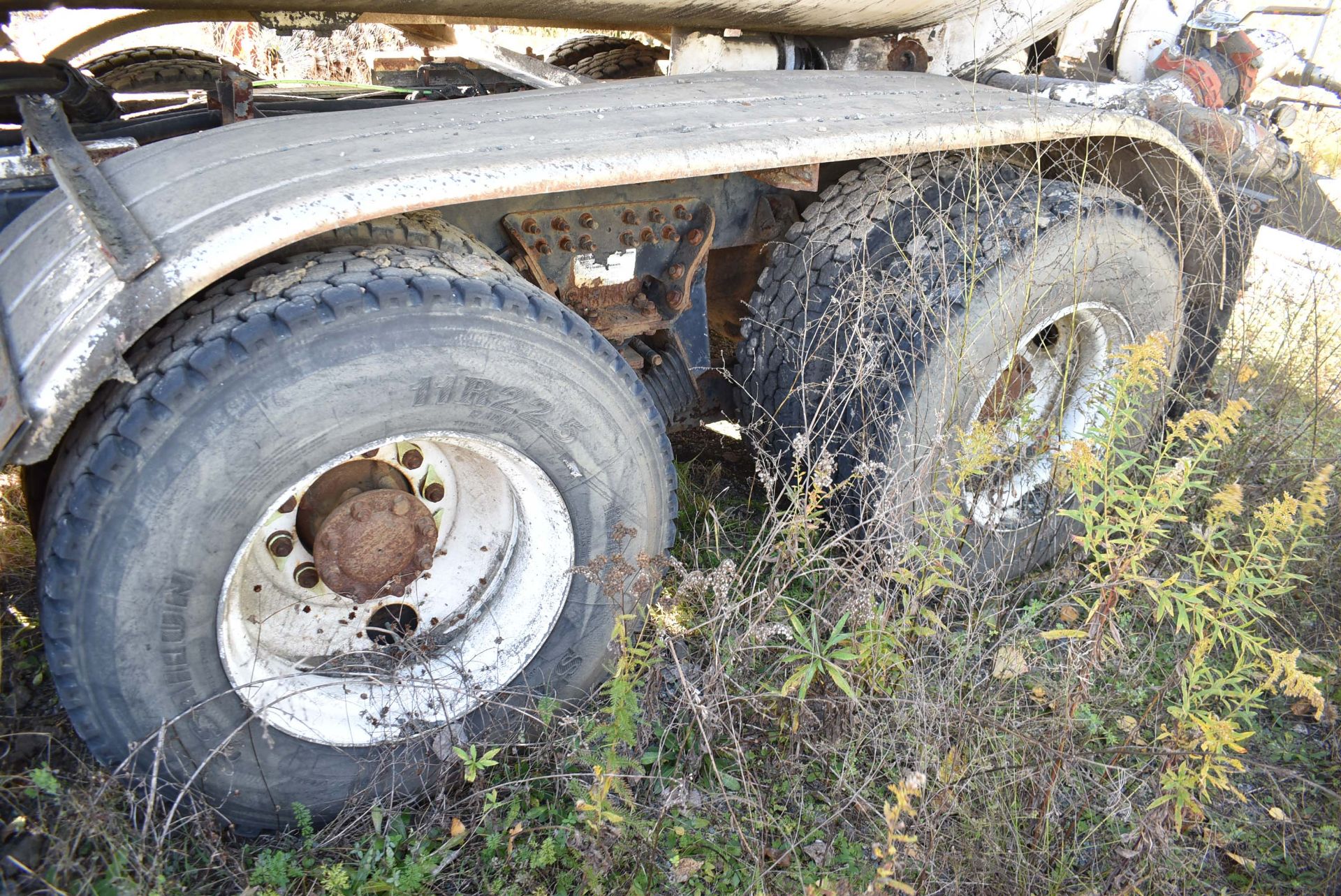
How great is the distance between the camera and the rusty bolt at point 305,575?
2.21 metres

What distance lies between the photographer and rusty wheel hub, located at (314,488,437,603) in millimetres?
2123

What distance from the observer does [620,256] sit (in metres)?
2.56

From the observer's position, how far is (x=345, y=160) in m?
1.85

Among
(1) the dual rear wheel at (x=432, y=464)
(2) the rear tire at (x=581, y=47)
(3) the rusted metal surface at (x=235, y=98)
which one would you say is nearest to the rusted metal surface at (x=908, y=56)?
(1) the dual rear wheel at (x=432, y=464)

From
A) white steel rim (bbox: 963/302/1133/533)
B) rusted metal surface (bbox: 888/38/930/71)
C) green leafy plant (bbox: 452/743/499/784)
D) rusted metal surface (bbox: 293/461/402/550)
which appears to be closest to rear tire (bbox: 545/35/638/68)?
rusted metal surface (bbox: 888/38/930/71)

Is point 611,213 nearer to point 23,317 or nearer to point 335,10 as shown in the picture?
point 335,10

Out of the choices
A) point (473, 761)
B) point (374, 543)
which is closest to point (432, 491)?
point (374, 543)

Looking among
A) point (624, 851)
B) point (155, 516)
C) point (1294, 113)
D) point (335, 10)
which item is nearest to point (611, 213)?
point (335, 10)

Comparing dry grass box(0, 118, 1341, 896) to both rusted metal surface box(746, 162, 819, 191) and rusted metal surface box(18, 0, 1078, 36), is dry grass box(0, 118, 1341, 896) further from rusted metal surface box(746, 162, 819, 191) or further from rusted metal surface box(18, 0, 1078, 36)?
rusted metal surface box(18, 0, 1078, 36)

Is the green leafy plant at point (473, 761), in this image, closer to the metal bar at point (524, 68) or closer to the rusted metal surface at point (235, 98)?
the rusted metal surface at point (235, 98)

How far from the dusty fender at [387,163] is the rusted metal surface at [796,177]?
135 mm

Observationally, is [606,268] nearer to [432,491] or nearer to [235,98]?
[432,491]

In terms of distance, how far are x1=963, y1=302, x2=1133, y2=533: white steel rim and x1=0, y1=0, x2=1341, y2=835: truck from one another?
21 millimetres

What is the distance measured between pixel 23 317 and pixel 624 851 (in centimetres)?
151
